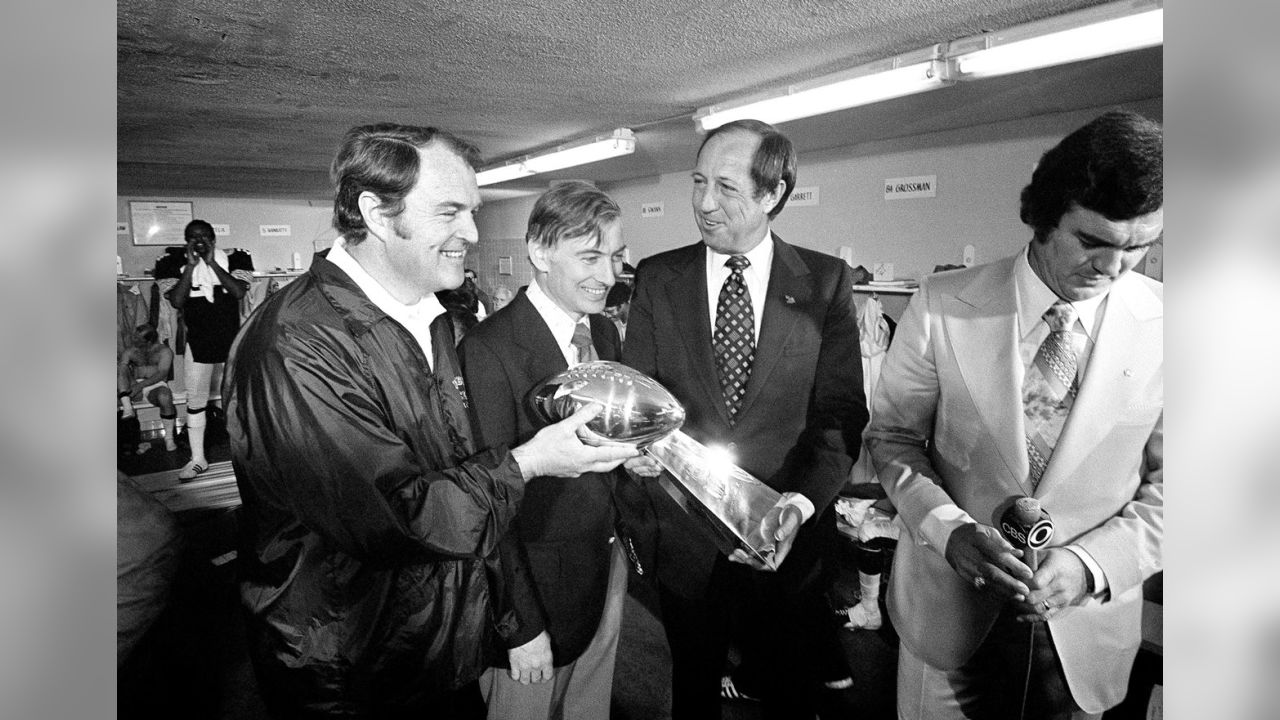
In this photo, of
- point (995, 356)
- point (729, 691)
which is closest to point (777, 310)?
point (995, 356)

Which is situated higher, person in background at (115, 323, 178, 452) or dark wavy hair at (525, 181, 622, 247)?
dark wavy hair at (525, 181, 622, 247)

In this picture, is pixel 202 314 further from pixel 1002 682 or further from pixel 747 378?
pixel 1002 682

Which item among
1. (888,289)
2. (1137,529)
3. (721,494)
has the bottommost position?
(1137,529)

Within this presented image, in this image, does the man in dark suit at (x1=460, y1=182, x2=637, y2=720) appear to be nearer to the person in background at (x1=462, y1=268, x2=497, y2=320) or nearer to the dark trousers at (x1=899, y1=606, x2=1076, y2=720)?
the person in background at (x1=462, y1=268, x2=497, y2=320)

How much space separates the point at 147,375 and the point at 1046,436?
5.78ft

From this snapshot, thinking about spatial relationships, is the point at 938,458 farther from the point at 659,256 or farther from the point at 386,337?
the point at 386,337

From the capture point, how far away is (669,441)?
1710 mm

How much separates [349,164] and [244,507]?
24.3 inches

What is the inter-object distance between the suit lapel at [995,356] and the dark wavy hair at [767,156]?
461 mm

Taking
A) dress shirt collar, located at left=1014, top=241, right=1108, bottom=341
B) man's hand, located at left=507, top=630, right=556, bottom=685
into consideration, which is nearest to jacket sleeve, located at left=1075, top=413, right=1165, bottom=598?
dress shirt collar, located at left=1014, top=241, right=1108, bottom=341

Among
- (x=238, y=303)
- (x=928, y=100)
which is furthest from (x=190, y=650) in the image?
(x=928, y=100)

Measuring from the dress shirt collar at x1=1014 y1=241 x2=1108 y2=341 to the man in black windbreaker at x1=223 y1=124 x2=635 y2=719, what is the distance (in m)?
1.05

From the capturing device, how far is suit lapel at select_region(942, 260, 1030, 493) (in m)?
1.85
